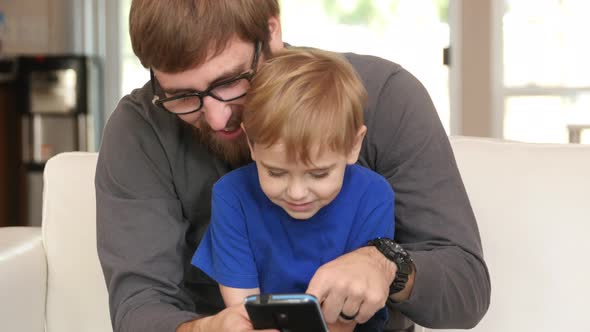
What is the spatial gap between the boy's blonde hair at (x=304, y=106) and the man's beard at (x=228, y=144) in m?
0.08

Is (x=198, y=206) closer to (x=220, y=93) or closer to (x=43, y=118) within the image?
(x=220, y=93)

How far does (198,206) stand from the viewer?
1.68 m

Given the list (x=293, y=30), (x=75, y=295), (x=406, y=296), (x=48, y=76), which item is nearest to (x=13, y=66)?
(x=48, y=76)

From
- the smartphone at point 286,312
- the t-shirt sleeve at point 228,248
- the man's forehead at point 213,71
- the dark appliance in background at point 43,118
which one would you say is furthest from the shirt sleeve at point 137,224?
the dark appliance in background at point 43,118

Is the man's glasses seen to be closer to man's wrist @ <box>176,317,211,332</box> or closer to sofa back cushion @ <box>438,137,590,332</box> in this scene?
man's wrist @ <box>176,317,211,332</box>

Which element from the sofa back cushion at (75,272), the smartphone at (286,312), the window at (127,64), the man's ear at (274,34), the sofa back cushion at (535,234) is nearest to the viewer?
the smartphone at (286,312)

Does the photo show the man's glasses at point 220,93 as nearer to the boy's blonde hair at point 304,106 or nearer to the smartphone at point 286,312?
the boy's blonde hair at point 304,106

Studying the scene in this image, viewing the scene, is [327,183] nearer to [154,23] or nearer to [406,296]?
[406,296]

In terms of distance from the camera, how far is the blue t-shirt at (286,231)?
1439 mm

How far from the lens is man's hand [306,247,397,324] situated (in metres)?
1.26

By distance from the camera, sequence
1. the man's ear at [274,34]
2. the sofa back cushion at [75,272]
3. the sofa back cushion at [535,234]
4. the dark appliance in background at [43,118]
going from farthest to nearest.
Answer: the dark appliance in background at [43,118] < the sofa back cushion at [75,272] < the sofa back cushion at [535,234] < the man's ear at [274,34]

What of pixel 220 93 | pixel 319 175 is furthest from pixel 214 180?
pixel 319 175

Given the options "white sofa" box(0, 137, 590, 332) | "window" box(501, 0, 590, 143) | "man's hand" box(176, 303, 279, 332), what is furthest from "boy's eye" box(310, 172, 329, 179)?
"window" box(501, 0, 590, 143)

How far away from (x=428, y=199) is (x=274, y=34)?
0.37 meters
